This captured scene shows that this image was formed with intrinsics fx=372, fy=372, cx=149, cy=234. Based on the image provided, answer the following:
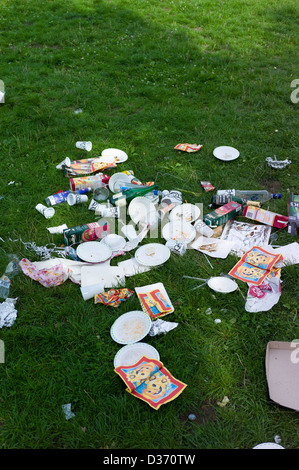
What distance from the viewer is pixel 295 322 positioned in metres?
2.84

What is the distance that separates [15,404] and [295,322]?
2.07m

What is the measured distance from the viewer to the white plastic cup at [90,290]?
308 centimetres

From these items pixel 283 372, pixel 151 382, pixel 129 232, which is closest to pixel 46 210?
pixel 129 232

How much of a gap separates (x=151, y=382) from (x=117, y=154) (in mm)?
3028

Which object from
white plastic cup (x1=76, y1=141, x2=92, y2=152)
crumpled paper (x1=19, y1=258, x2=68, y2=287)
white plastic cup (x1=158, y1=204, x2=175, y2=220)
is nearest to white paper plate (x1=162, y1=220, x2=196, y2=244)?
white plastic cup (x1=158, y1=204, x2=175, y2=220)

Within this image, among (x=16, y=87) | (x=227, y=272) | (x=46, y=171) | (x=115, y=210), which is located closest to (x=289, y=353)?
(x=227, y=272)

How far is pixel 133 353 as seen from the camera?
8.75 feet

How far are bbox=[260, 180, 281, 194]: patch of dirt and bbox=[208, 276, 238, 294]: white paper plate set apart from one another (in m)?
1.53

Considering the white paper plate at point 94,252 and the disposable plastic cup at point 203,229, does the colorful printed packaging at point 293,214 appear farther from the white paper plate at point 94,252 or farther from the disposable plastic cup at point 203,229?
the white paper plate at point 94,252

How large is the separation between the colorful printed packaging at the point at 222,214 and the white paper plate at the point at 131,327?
126 centimetres

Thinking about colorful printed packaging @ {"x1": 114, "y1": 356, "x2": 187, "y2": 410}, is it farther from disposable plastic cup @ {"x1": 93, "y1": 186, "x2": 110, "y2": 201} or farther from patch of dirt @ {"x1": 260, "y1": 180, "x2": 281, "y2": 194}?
patch of dirt @ {"x1": 260, "y1": 180, "x2": 281, "y2": 194}

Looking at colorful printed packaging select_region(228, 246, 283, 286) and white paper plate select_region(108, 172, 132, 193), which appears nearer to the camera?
colorful printed packaging select_region(228, 246, 283, 286)

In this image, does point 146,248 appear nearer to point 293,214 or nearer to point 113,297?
point 113,297

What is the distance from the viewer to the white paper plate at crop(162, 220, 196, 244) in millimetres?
3578
